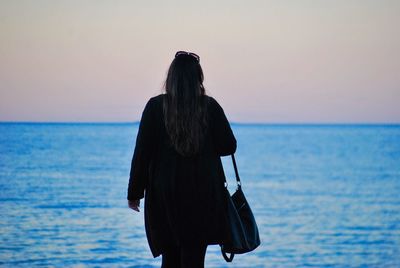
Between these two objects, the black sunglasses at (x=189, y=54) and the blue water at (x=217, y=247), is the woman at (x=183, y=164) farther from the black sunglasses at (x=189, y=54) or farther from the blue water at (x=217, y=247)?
the blue water at (x=217, y=247)

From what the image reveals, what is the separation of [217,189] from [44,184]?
31816 millimetres

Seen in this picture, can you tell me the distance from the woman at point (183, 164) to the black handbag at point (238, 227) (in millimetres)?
41

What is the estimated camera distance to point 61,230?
18938mm

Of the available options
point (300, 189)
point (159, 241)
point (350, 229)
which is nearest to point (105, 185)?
point (300, 189)

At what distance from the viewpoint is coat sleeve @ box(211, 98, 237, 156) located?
4.12 m

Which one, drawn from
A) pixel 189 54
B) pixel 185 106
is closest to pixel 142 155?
pixel 185 106

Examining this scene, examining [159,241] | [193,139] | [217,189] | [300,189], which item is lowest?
[300,189]

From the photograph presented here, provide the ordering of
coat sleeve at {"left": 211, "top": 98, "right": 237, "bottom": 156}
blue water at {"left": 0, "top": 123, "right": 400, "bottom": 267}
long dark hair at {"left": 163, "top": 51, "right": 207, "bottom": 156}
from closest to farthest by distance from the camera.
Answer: long dark hair at {"left": 163, "top": 51, "right": 207, "bottom": 156}, coat sleeve at {"left": 211, "top": 98, "right": 237, "bottom": 156}, blue water at {"left": 0, "top": 123, "right": 400, "bottom": 267}

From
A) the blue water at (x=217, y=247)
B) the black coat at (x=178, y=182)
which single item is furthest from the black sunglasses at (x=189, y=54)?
the blue water at (x=217, y=247)

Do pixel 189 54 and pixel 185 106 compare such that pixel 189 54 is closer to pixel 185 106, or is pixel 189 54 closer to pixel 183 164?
pixel 185 106

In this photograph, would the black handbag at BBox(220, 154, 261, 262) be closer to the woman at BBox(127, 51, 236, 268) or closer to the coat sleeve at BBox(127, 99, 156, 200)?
the woman at BBox(127, 51, 236, 268)

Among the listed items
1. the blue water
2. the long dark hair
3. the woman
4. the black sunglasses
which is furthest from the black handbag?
the blue water

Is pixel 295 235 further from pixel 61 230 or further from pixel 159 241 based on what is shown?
pixel 159 241

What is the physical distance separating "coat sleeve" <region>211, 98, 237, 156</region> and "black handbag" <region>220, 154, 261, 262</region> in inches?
3.3
